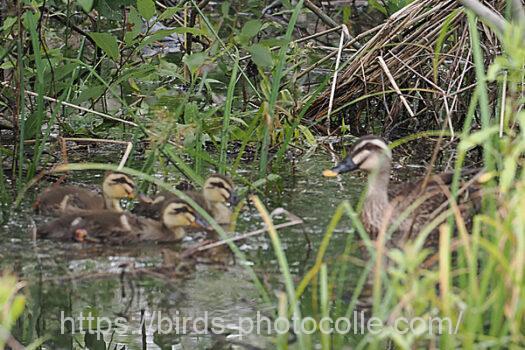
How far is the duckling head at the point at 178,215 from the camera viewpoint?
4750mm

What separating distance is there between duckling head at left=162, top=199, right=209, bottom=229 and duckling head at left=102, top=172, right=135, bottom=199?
0.33 m

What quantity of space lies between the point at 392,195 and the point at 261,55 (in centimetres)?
101

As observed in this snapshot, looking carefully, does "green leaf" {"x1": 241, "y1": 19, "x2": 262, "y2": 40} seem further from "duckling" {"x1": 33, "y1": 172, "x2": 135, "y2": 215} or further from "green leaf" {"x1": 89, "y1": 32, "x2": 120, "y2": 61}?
"duckling" {"x1": 33, "y1": 172, "x2": 135, "y2": 215}

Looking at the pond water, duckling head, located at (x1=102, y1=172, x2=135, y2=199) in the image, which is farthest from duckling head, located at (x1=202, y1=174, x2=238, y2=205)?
duckling head, located at (x1=102, y1=172, x2=135, y2=199)

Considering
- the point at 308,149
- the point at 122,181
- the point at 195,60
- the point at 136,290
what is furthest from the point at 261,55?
the point at 136,290

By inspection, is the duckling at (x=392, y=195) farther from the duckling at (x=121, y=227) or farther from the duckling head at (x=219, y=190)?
the duckling at (x=121, y=227)

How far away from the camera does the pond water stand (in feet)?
13.4

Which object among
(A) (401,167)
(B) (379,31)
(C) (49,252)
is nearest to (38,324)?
(C) (49,252)

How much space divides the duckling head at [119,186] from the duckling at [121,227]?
0.29 meters

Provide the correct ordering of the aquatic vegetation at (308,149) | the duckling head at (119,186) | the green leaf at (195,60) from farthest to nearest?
1. the green leaf at (195,60)
2. the duckling head at (119,186)
3. the aquatic vegetation at (308,149)

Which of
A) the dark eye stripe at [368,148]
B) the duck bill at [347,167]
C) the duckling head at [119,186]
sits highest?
the dark eye stripe at [368,148]

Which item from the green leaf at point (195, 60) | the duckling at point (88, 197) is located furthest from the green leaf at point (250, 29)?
the duckling at point (88, 197)

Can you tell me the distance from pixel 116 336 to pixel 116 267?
1.17ft

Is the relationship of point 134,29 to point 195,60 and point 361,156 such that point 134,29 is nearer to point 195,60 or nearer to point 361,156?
point 195,60
